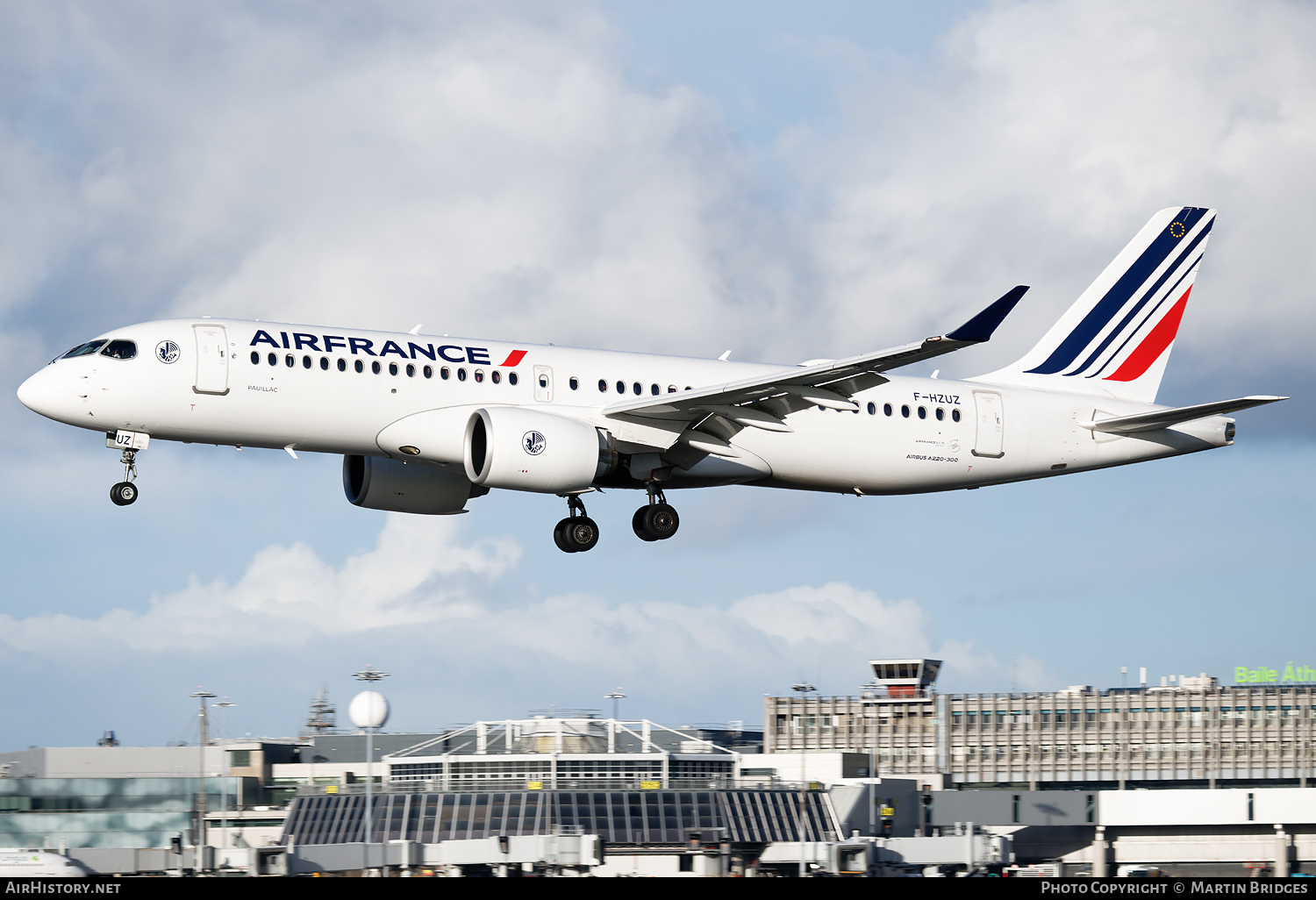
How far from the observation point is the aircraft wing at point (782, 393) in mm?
33469

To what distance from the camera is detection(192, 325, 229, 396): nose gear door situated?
34656 mm

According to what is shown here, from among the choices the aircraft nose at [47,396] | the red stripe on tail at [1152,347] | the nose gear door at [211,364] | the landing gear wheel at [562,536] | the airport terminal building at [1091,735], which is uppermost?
the red stripe on tail at [1152,347]

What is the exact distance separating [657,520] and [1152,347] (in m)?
16.9

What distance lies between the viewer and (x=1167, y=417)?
41.7 metres

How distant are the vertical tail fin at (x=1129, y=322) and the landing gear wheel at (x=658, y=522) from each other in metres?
10.7

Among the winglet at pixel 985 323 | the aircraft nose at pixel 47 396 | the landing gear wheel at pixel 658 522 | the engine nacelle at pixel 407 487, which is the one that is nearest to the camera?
the winglet at pixel 985 323

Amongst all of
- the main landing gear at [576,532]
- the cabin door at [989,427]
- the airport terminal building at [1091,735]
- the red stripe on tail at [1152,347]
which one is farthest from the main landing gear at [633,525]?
the airport terminal building at [1091,735]

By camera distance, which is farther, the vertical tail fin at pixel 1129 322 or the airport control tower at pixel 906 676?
the airport control tower at pixel 906 676

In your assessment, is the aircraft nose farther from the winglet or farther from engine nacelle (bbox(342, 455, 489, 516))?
the winglet

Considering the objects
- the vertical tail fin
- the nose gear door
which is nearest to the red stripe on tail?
the vertical tail fin

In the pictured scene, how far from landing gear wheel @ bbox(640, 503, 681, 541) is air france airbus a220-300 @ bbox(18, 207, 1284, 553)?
88 mm

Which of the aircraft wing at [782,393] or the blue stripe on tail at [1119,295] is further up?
the blue stripe on tail at [1119,295]

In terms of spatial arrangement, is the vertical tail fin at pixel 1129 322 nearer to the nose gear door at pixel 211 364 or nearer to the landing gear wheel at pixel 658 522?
the landing gear wheel at pixel 658 522
